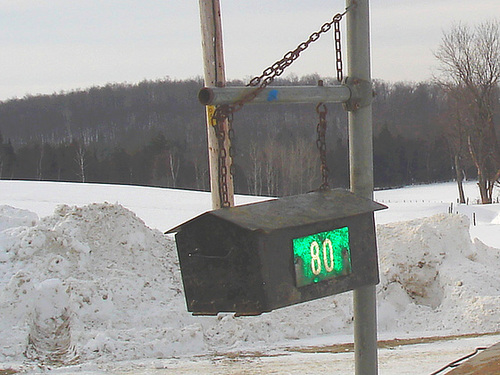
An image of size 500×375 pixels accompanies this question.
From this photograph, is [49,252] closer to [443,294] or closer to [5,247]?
[5,247]

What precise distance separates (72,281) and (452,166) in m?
64.1

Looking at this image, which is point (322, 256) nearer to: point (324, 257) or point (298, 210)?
point (324, 257)

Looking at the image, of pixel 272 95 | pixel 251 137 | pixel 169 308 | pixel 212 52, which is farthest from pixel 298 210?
pixel 251 137

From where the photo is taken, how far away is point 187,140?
2469 inches

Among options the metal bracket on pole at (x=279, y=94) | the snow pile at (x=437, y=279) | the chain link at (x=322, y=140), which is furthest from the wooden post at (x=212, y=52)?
the chain link at (x=322, y=140)

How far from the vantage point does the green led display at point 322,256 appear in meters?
3.12

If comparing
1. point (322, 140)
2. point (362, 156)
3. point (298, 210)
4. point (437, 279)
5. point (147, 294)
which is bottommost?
point (437, 279)

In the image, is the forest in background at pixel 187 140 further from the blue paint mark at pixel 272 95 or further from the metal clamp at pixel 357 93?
the blue paint mark at pixel 272 95

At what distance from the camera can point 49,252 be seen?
10836mm

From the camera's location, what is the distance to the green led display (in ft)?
10.2

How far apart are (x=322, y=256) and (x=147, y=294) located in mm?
7641

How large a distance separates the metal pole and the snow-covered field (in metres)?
4.29

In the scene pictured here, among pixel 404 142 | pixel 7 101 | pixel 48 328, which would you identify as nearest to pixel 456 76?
pixel 404 142

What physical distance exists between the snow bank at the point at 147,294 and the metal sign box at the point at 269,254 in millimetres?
6031
